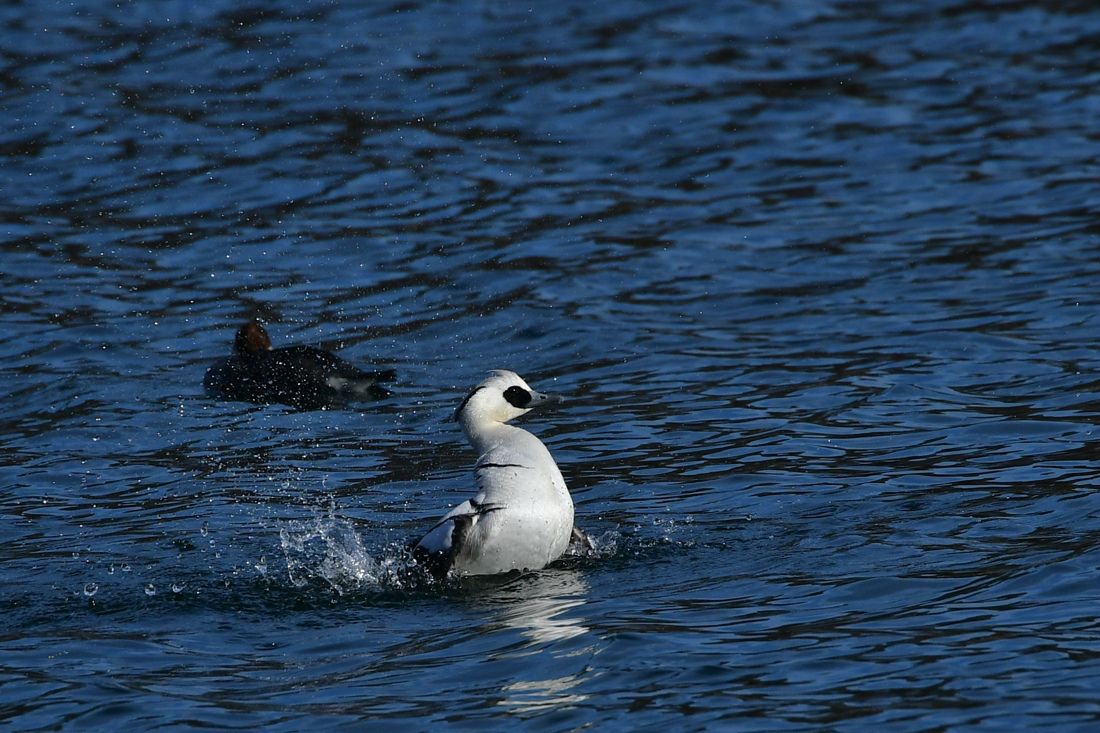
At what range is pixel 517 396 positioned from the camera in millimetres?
8438

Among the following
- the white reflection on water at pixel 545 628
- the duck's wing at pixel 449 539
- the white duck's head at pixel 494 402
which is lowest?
the white reflection on water at pixel 545 628

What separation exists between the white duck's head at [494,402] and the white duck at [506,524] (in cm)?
41

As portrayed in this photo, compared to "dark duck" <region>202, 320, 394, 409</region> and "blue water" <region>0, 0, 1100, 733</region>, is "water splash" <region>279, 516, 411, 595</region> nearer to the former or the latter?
"blue water" <region>0, 0, 1100, 733</region>

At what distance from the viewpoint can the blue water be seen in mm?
6344

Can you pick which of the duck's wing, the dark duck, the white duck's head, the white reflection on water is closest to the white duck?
the duck's wing

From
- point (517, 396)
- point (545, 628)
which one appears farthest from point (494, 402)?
point (545, 628)

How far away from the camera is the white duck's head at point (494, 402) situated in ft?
27.4

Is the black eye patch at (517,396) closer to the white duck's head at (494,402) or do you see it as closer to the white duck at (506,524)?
the white duck's head at (494,402)

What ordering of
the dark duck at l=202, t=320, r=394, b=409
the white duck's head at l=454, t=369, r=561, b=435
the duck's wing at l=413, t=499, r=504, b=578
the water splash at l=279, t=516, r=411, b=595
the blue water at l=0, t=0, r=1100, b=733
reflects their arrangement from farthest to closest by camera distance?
1. the dark duck at l=202, t=320, r=394, b=409
2. the white duck's head at l=454, t=369, r=561, b=435
3. the water splash at l=279, t=516, r=411, b=595
4. the duck's wing at l=413, t=499, r=504, b=578
5. the blue water at l=0, t=0, r=1100, b=733

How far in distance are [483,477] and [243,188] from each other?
33.2 ft

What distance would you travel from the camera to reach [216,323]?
13938 millimetres

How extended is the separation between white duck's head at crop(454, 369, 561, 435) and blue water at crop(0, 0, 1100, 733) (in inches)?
33.9

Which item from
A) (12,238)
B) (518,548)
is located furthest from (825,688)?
(12,238)

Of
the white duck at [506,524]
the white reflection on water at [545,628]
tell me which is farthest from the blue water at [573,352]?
the white duck at [506,524]
